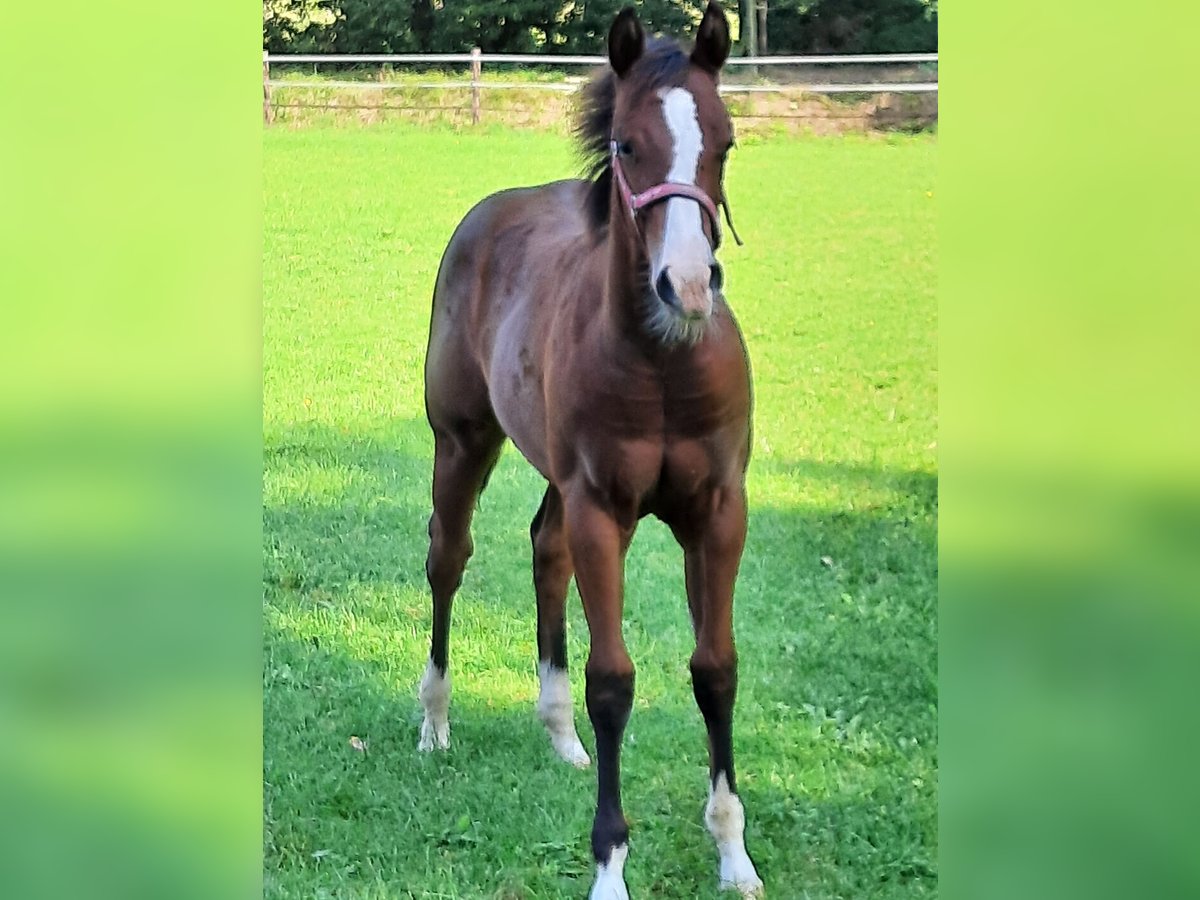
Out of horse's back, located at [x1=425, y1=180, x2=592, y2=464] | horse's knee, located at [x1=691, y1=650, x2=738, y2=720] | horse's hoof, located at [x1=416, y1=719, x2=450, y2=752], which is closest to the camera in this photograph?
horse's knee, located at [x1=691, y1=650, x2=738, y2=720]

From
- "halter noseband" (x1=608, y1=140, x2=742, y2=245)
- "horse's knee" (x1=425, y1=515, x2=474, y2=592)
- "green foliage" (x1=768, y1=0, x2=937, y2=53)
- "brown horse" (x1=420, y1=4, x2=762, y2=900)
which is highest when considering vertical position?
"green foliage" (x1=768, y1=0, x2=937, y2=53)

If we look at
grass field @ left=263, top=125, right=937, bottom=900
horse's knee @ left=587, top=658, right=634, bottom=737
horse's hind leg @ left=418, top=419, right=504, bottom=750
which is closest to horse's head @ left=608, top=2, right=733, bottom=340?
grass field @ left=263, top=125, right=937, bottom=900

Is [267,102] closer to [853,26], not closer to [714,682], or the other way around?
[853,26]

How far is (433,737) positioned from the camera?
273 centimetres

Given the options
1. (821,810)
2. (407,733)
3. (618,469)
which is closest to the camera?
(618,469)

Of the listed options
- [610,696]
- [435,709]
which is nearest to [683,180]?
[610,696]

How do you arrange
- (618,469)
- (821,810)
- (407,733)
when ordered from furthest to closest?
(407,733) → (821,810) → (618,469)

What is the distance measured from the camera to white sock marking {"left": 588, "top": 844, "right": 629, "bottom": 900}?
7.95 feet
